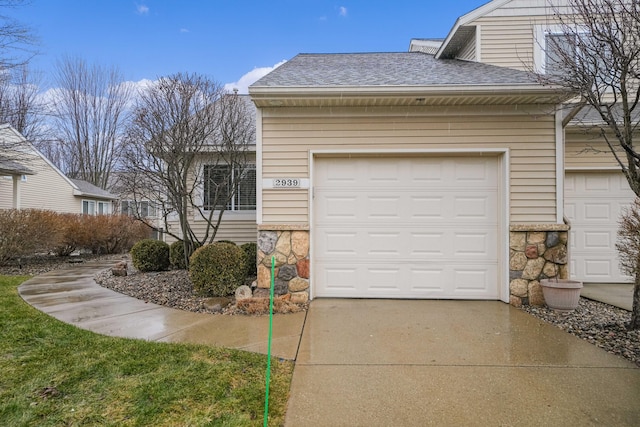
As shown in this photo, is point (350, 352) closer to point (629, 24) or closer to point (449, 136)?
point (449, 136)

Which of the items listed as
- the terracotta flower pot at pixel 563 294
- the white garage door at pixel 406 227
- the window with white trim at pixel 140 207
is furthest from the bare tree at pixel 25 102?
the terracotta flower pot at pixel 563 294

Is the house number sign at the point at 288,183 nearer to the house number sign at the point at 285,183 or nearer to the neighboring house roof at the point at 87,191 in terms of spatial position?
the house number sign at the point at 285,183

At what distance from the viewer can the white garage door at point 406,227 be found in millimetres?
5574

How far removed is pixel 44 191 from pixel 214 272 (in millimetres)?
17506

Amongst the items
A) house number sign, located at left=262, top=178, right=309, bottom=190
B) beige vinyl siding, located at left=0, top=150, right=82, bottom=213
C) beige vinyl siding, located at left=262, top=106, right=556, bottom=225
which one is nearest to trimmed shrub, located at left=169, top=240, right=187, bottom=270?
beige vinyl siding, located at left=262, top=106, right=556, bottom=225

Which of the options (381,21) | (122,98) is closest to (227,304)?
(381,21)

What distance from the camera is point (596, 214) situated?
687cm

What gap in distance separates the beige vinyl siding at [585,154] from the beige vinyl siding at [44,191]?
775 inches

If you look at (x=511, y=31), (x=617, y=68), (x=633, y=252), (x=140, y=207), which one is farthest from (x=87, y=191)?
(x=633, y=252)

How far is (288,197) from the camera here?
5.45 metres

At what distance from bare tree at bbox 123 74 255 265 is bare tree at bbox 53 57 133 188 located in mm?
21274

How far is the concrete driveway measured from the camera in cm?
252

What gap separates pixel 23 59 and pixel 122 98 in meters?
19.5

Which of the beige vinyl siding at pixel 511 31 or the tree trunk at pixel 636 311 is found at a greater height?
the beige vinyl siding at pixel 511 31
